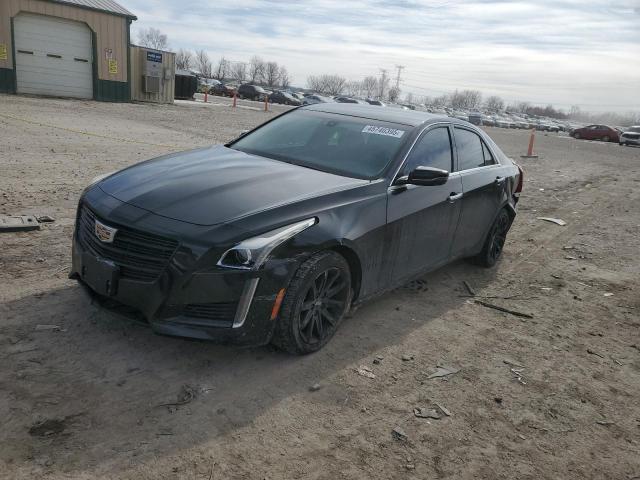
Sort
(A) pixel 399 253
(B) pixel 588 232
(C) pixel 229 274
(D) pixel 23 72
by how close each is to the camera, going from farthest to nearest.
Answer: (D) pixel 23 72
(B) pixel 588 232
(A) pixel 399 253
(C) pixel 229 274

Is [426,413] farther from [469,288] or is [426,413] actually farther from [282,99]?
[282,99]

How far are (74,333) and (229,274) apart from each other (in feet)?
4.40

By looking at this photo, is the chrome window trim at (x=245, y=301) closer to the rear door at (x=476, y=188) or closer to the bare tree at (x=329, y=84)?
the rear door at (x=476, y=188)

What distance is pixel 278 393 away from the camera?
3252mm

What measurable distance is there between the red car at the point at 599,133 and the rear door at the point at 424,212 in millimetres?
45874

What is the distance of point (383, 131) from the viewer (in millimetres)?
4594

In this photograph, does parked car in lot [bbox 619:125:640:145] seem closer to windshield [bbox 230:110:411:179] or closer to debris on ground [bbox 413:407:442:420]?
windshield [bbox 230:110:411:179]

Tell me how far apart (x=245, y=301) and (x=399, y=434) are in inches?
45.3

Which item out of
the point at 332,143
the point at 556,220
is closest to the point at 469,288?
the point at 332,143

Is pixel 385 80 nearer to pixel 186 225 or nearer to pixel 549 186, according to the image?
pixel 549 186

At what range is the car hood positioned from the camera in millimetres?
3350

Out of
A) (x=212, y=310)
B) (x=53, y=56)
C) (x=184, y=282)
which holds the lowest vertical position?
(x=212, y=310)

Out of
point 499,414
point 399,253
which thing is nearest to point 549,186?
point 399,253

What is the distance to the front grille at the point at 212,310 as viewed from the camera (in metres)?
3.14
